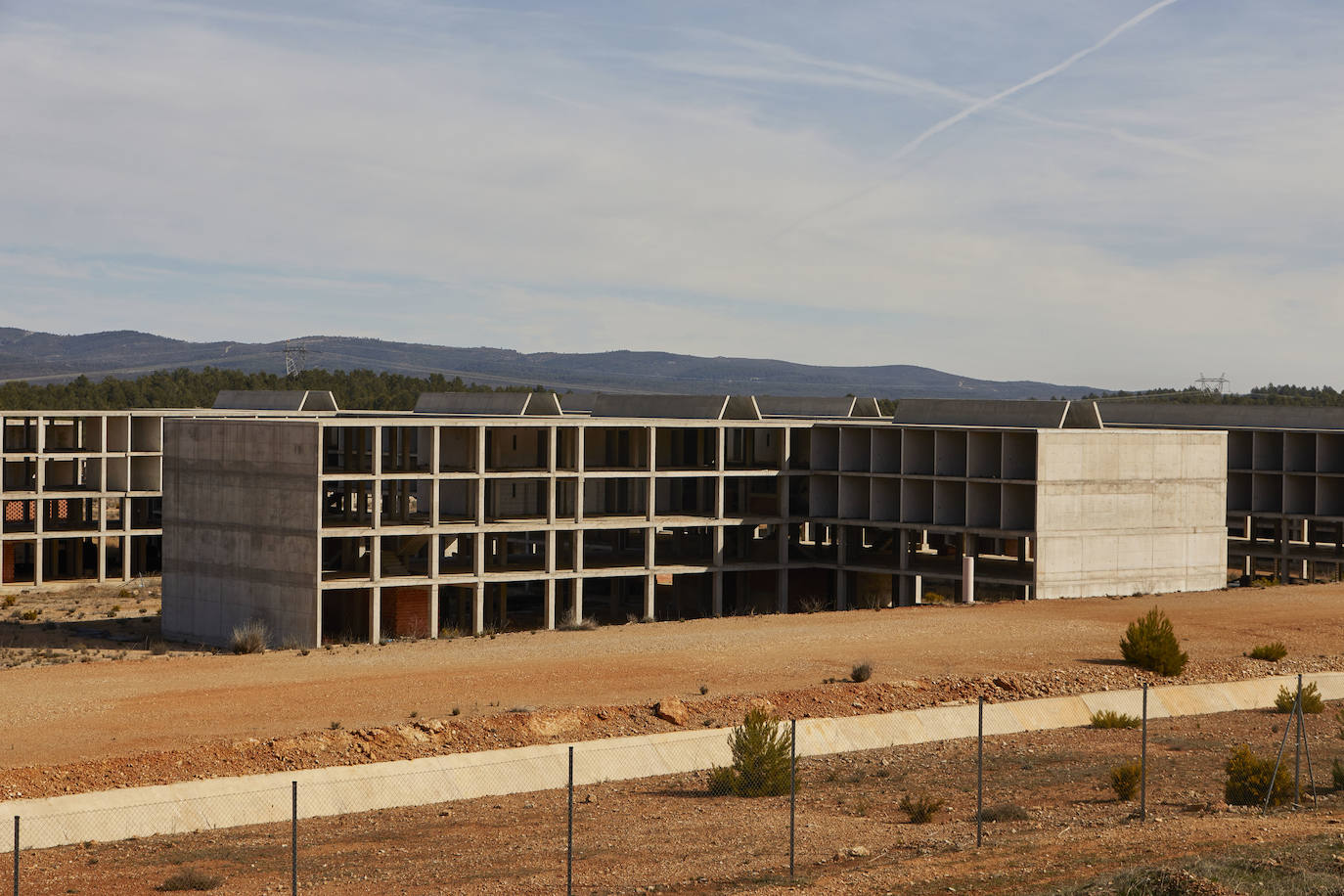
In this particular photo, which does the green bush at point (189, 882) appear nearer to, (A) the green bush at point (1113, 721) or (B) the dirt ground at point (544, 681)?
(B) the dirt ground at point (544, 681)

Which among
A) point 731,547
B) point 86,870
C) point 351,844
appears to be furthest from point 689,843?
point 731,547

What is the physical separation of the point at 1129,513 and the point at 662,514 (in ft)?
63.2

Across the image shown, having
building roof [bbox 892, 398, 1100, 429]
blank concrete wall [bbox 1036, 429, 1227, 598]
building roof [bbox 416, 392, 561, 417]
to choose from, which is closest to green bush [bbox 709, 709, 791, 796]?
blank concrete wall [bbox 1036, 429, 1227, 598]

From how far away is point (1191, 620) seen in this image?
47812 millimetres

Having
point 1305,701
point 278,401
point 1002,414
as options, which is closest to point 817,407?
point 1002,414

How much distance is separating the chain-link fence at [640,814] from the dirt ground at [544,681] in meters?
2.16

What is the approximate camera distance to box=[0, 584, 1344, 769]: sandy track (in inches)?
1223

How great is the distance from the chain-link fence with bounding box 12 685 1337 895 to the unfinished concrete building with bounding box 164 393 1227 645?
21933 millimetres

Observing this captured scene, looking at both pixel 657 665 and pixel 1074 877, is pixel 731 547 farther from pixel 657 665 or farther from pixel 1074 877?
pixel 1074 877

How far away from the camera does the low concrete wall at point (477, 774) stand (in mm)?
24078

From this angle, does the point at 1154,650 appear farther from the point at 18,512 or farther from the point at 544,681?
the point at 18,512

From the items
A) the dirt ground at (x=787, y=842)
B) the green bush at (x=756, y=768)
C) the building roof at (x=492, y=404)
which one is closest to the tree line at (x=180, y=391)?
the building roof at (x=492, y=404)

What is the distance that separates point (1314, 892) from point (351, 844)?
13912 mm

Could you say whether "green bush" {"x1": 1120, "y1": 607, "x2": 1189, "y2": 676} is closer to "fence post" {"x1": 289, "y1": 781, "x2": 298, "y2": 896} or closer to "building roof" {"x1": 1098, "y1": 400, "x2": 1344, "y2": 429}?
"fence post" {"x1": 289, "y1": 781, "x2": 298, "y2": 896}
